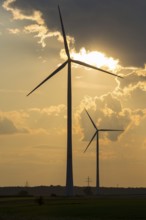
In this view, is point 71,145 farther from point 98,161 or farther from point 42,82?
point 98,161

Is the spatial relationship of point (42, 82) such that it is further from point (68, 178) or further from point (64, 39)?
point (68, 178)

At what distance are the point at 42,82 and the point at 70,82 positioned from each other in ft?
20.7

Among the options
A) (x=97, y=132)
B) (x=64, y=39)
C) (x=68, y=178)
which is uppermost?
(x=64, y=39)

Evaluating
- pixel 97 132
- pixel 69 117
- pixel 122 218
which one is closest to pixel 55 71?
pixel 69 117

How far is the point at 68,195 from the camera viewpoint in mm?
120500

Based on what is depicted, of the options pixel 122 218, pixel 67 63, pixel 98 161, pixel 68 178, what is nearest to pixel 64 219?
pixel 122 218

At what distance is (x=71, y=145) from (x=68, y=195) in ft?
37.7

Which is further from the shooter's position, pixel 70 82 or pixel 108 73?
pixel 70 82

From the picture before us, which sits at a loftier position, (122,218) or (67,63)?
(67,63)

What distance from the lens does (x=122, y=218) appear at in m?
63.8

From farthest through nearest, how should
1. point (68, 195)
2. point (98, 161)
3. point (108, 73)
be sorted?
point (98, 161)
point (68, 195)
point (108, 73)

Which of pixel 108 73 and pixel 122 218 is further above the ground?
pixel 108 73

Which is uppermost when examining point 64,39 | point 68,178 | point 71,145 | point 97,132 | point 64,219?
point 64,39

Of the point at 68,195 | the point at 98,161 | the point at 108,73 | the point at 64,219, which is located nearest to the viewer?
the point at 64,219
